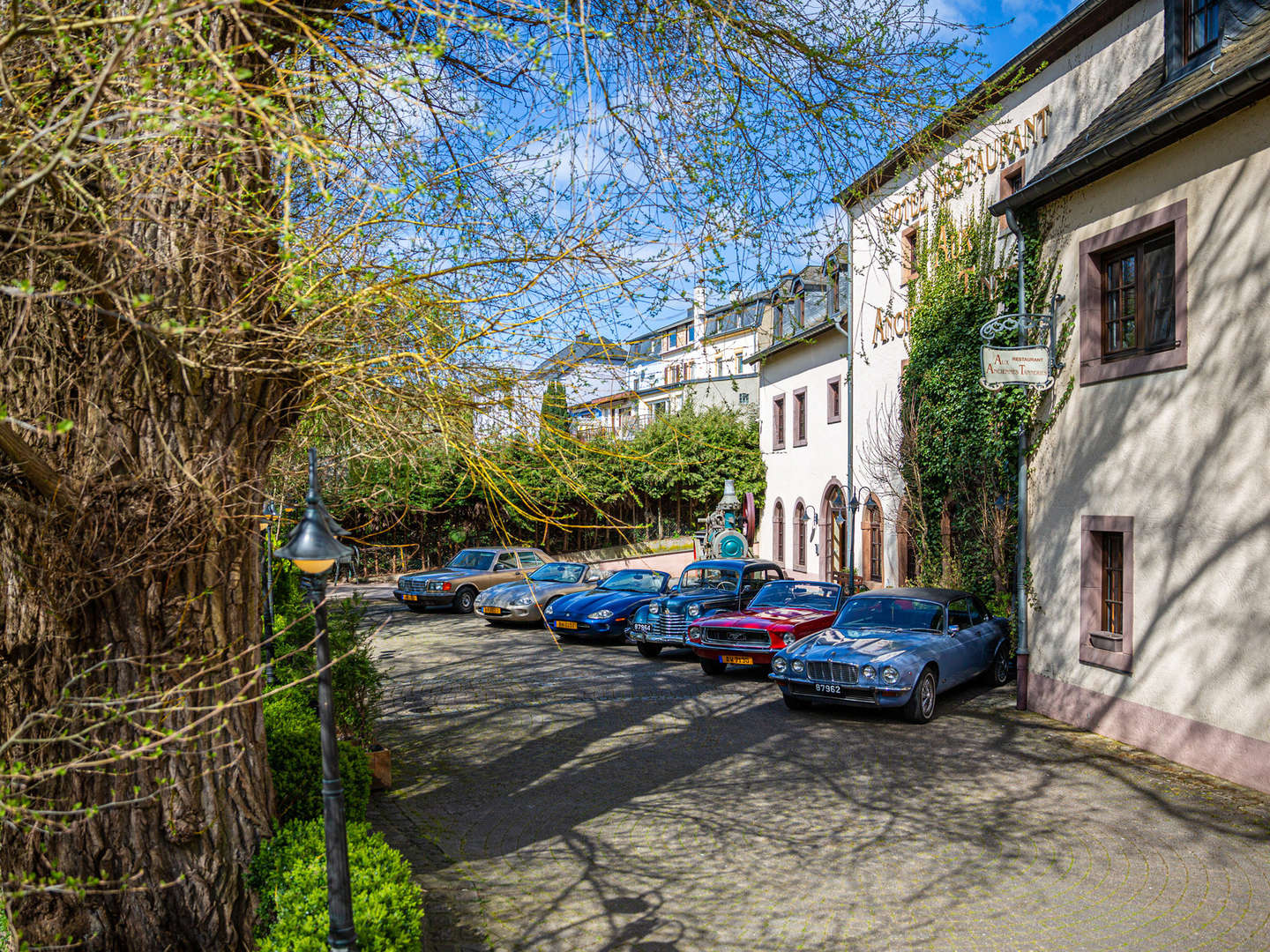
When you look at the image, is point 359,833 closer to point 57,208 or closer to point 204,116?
point 57,208

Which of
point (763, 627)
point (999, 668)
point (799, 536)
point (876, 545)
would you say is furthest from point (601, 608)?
point (799, 536)

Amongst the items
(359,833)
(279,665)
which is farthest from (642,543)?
(359,833)

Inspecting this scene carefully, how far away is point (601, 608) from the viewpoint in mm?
18219

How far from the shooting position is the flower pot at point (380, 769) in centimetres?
867

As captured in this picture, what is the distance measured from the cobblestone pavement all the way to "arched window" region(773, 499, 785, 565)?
18288 millimetres

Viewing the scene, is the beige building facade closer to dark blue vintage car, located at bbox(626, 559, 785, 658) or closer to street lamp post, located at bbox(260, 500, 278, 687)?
street lamp post, located at bbox(260, 500, 278, 687)

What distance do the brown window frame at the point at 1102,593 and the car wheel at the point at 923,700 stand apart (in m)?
1.75

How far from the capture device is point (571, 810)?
8023 mm

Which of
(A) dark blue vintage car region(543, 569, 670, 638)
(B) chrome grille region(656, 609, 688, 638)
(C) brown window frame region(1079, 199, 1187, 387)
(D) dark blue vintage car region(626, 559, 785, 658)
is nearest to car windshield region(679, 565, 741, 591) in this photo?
(D) dark blue vintage car region(626, 559, 785, 658)

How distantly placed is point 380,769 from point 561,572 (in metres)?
13.7

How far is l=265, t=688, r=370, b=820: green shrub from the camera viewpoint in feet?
21.0

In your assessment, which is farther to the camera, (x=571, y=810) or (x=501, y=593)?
(x=501, y=593)

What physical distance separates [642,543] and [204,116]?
1274 inches

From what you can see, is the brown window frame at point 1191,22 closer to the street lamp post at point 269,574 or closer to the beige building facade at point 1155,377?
the beige building facade at point 1155,377
